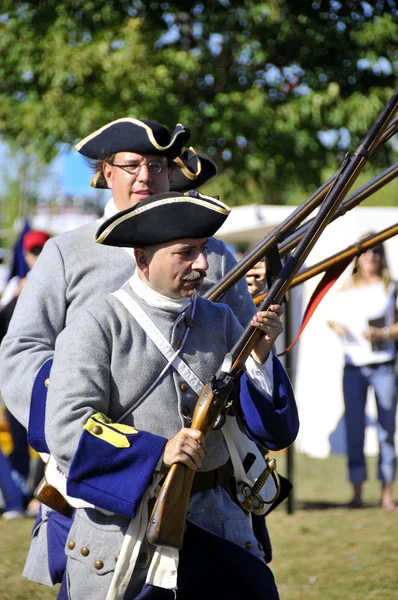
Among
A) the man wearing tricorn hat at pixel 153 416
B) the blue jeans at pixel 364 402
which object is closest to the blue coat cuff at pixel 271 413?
the man wearing tricorn hat at pixel 153 416

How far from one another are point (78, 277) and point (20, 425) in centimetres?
476

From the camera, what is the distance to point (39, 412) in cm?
338

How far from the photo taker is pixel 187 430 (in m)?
2.87


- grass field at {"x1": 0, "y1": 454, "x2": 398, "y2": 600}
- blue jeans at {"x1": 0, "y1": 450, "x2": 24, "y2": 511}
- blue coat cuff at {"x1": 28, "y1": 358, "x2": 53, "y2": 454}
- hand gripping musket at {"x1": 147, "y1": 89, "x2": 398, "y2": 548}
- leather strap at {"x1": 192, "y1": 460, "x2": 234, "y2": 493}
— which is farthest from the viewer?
blue jeans at {"x1": 0, "y1": 450, "x2": 24, "y2": 511}

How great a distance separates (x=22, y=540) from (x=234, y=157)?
24.9 ft

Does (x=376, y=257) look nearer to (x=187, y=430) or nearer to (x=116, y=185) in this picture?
(x=116, y=185)

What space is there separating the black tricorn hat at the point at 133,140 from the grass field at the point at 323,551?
2.86m

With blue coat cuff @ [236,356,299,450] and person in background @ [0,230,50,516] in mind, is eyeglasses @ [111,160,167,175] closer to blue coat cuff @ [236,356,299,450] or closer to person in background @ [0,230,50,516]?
blue coat cuff @ [236,356,299,450]

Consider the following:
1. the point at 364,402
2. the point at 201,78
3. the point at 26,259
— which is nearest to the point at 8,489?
the point at 26,259

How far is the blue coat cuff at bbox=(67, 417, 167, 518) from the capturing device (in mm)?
2850

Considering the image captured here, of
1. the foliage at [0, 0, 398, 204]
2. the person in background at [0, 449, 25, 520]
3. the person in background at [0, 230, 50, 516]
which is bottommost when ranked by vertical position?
the person in background at [0, 449, 25, 520]

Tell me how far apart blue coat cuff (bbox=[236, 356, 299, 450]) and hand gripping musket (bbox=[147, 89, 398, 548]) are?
0.12 metres

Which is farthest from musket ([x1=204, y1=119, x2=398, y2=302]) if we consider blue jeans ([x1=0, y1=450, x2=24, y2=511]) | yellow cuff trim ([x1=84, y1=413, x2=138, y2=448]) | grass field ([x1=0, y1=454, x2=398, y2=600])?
blue jeans ([x1=0, y1=450, x2=24, y2=511])

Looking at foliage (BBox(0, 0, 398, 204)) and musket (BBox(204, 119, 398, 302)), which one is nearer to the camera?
musket (BBox(204, 119, 398, 302))
